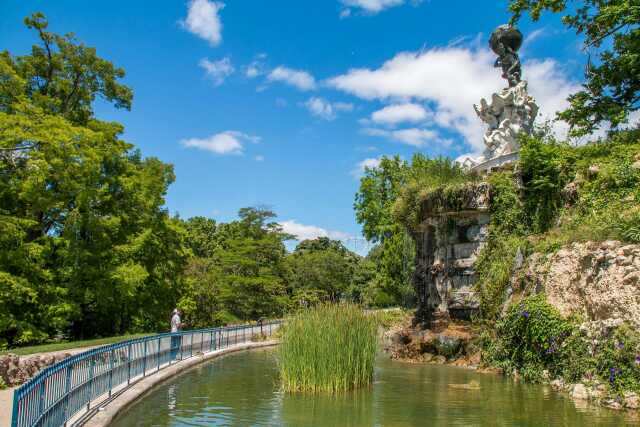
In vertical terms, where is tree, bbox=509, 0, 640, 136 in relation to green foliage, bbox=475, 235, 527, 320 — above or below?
above

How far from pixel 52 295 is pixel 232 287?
1409cm

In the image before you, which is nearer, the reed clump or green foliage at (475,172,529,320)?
the reed clump

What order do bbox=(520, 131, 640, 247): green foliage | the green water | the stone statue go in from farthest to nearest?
the stone statue, bbox=(520, 131, 640, 247): green foliage, the green water

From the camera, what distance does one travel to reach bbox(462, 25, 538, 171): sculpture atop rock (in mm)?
19328

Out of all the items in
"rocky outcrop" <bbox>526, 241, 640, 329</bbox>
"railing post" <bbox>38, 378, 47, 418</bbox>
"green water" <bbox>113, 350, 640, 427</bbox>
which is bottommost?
"green water" <bbox>113, 350, 640, 427</bbox>

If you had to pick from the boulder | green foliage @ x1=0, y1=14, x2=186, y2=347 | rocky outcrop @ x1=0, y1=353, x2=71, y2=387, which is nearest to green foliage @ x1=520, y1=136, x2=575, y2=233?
the boulder

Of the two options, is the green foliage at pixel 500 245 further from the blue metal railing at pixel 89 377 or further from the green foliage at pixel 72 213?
the green foliage at pixel 72 213

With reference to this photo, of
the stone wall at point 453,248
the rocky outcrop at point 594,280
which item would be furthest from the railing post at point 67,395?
the stone wall at point 453,248

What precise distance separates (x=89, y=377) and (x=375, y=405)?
467cm

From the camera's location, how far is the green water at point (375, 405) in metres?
8.42

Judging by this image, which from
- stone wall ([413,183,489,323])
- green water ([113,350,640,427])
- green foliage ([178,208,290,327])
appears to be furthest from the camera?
green foliage ([178,208,290,327])

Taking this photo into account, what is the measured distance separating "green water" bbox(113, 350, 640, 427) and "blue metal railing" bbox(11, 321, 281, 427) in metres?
0.62

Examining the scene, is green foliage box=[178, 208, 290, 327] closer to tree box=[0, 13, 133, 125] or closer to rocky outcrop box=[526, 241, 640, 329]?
tree box=[0, 13, 133, 125]

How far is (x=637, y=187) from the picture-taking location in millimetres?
12367
